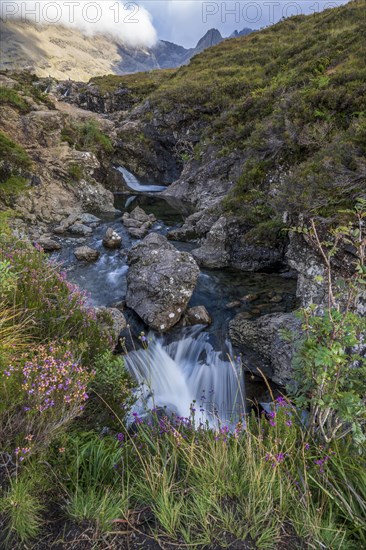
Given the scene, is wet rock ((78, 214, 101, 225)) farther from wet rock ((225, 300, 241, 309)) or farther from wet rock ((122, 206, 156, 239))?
wet rock ((225, 300, 241, 309))

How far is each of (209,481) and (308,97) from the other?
15.6 metres

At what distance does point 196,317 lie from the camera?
29.9 ft

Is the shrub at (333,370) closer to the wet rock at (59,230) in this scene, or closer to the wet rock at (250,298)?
the wet rock at (250,298)

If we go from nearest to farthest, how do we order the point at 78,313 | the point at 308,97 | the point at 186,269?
the point at 78,313
the point at 186,269
the point at 308,97

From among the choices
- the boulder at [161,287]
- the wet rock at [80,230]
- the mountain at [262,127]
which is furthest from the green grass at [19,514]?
the wet rock at [80,230]

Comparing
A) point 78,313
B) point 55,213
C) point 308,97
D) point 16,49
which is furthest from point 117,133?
point 16,49

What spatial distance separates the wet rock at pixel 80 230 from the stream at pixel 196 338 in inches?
24.0

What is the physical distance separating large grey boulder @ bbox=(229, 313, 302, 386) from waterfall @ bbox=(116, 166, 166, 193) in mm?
21869

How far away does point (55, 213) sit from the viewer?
17750 millimetres

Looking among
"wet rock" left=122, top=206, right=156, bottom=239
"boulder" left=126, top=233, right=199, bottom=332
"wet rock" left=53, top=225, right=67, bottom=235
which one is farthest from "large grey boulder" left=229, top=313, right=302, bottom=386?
"wet rock" left=53, top=225, right=67, bottom=235

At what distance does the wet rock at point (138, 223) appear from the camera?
52.2 feet

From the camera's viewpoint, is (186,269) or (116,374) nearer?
(116,374)

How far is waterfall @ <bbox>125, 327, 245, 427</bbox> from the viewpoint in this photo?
23.5 feet

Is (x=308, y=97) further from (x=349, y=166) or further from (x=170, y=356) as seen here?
(x=170, y=356)
